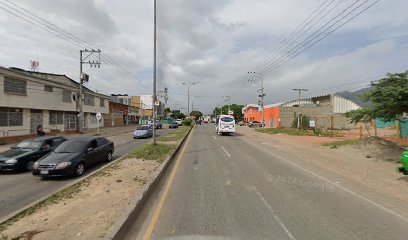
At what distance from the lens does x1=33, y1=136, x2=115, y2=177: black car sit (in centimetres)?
947

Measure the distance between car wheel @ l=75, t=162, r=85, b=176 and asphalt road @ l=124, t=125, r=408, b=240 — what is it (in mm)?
3827

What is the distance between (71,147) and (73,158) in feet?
3.97

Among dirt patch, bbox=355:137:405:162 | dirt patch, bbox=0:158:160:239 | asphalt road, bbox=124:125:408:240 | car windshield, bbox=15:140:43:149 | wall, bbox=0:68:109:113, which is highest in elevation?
wall, bbox=0:68:109:113

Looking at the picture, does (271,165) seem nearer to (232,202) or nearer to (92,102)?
(232,202)

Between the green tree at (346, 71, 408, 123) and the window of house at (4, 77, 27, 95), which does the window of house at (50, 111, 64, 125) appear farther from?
the green tree at (346, 71, 408, 123)

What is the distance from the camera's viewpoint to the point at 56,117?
3241 centimetres

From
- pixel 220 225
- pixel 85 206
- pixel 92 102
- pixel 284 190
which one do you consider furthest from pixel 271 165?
pixel 92 102

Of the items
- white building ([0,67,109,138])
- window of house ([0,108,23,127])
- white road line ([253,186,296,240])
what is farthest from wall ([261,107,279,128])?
white road line ([253,186,296,240])

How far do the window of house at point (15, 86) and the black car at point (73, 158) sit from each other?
56.4ft

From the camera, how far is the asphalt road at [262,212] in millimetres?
4766

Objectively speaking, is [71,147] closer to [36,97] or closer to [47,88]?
[36,97]

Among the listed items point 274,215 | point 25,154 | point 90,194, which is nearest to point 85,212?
point 90,194

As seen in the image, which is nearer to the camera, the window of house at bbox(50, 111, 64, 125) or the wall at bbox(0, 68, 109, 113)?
the wall at bbox(0, 68, 109, 113)

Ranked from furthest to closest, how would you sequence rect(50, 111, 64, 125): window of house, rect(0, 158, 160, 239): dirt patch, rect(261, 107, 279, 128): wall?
rect(261, 107, 279, 128): wall → rect(50, 111, 64, 125): window of house → rect(0, 158, 160, 239): dirt patch
